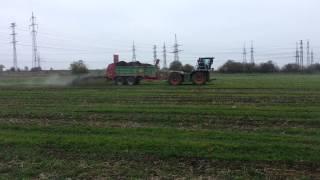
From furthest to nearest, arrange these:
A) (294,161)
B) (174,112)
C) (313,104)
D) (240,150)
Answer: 1. (313,104)
2. (174,112)
3. (240,150)
4. (294,161)

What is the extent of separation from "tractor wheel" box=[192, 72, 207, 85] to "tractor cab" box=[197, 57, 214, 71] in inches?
16.6

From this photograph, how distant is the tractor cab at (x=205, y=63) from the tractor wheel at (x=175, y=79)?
63.0 inches

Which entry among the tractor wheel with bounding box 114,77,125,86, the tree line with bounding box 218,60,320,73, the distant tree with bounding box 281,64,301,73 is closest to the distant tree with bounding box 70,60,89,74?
the tractor wheel with bounding box 114,77,125,86

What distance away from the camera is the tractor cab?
3981cm

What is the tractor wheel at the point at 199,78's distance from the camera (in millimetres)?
39719

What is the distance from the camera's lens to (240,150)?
34.8 ft

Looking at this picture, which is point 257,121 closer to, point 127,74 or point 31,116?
point 31,116

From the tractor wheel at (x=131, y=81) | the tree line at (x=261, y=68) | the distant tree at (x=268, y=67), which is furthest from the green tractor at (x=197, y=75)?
the distant tree at (x=268, y=67)

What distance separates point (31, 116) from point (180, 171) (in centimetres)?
950

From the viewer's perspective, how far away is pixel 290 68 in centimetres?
11712

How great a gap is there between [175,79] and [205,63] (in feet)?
8.41

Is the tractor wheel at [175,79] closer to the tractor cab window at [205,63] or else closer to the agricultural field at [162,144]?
the tractor cab window at [205,63]

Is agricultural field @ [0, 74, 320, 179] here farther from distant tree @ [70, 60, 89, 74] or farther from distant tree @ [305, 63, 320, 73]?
distant tree @ [305, 63, 320, 73]

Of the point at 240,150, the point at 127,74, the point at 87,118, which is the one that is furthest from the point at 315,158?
the point at 127,74
